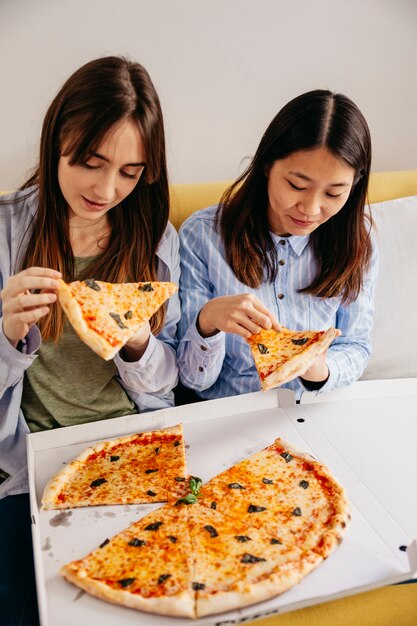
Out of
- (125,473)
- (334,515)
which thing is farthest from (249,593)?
(125,473)

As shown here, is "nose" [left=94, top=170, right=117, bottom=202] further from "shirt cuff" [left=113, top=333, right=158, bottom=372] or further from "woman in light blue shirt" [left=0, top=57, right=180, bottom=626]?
"shirt cuff" [left=113, top=333, right=158, bottom=372]

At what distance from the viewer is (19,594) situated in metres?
1.51

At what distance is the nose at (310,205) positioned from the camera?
1.91 metres

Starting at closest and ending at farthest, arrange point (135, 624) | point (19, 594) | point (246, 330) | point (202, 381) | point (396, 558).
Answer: point (135, 624) → point (396, 558) → point (19, 594) → point (246, 330) → point (202, 381)

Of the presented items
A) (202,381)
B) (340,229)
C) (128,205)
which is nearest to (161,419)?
(202,381)

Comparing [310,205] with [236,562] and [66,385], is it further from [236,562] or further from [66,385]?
[236,562]

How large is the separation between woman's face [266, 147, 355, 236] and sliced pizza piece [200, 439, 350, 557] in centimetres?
73

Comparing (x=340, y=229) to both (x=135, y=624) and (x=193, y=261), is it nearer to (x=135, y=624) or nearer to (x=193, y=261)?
(x=193, y=261)

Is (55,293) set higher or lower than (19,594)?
higher

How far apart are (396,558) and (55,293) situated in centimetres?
100

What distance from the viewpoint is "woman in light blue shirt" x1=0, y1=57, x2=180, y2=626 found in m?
1.60

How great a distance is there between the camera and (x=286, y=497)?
155cm

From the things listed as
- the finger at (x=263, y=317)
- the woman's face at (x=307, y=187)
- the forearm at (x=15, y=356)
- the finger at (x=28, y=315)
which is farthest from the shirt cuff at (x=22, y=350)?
the woman's face at (x=307, y=187)

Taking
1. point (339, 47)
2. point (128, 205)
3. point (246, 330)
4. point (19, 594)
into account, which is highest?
point (339, 47)
